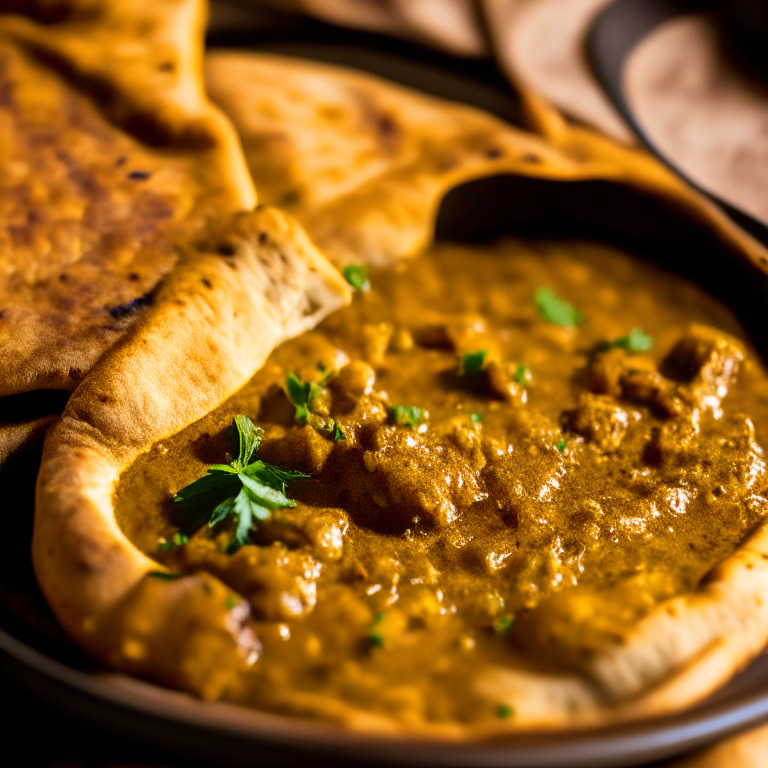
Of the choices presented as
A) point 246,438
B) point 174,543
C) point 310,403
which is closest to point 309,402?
point 310,403

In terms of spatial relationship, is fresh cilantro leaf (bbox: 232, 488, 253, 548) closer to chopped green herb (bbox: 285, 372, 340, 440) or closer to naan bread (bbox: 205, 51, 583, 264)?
chopped green herb (bbox: 285, 372, 340, 440)

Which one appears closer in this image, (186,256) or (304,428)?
(304,428)

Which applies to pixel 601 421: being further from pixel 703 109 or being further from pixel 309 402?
pixel 703 109

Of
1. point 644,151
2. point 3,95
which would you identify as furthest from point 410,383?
point 3,95

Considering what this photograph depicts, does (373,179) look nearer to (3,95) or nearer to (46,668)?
(3,95)

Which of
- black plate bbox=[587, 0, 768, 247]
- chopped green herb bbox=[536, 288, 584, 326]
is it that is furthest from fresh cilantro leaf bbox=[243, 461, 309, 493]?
black plate bbox=[587, 0, 768, 247]

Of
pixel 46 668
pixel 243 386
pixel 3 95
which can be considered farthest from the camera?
pixel 3 95

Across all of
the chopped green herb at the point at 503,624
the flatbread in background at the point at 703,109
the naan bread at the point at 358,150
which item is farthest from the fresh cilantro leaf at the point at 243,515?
the flatbread in background at the point at 703,109

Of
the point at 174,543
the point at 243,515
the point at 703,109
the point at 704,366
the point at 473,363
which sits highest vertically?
the point at 703,109
